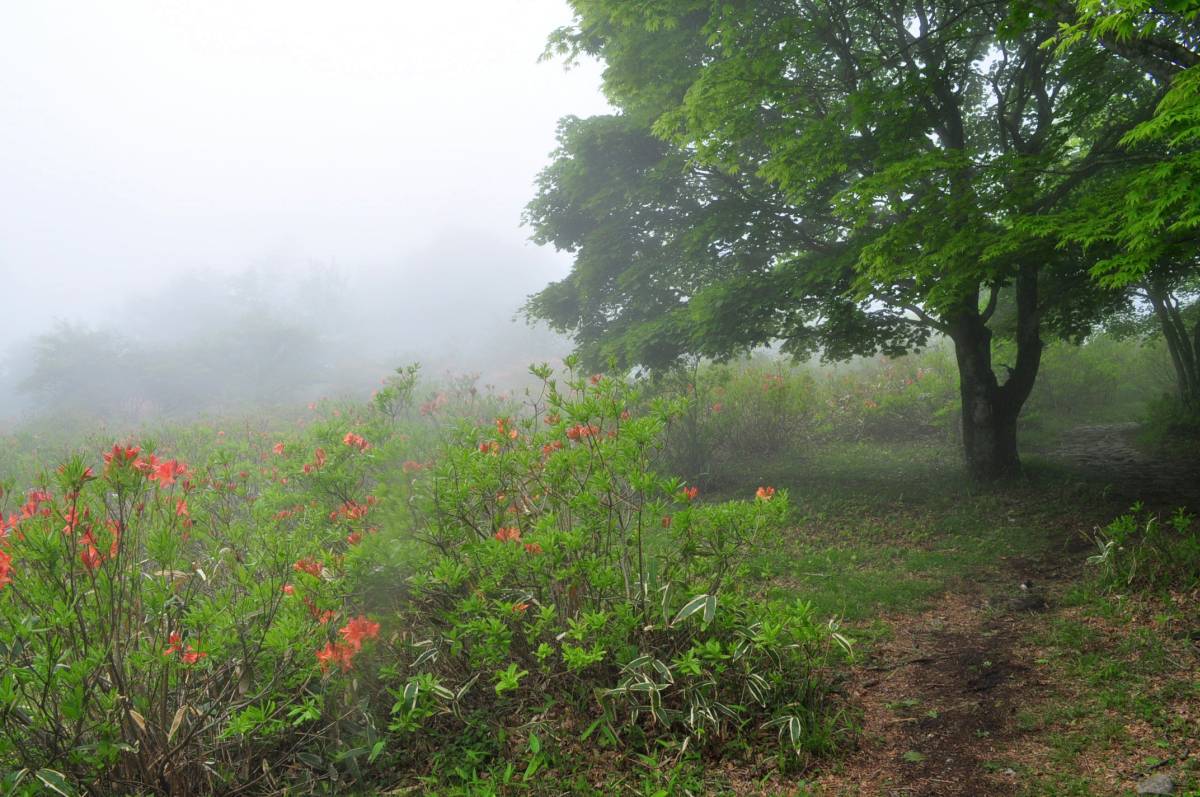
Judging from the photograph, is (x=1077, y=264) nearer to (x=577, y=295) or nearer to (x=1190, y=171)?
(x=1190, y=171)

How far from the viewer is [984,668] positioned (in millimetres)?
3568

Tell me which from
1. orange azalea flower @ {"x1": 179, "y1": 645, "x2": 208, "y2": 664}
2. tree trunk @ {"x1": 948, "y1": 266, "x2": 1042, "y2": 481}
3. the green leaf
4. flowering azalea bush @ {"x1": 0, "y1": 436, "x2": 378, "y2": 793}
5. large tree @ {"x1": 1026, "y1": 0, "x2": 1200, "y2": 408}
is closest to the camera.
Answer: the green leaf

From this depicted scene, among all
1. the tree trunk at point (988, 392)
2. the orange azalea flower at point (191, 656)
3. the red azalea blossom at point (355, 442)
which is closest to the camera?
the orange azalea flower at point (191, 656)

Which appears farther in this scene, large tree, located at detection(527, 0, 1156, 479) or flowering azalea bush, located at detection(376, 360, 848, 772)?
large tree, located at detection(527, 0, 1156, 479)

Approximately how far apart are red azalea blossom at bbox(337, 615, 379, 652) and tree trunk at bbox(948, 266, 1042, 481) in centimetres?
685

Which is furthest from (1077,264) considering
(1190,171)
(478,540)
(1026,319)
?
(478,540)

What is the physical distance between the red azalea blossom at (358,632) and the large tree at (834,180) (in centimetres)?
451

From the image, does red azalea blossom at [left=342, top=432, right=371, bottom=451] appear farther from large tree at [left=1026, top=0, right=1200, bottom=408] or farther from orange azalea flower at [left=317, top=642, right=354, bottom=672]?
large tree at [left=1026, top=0, right=1200, bottom=408]

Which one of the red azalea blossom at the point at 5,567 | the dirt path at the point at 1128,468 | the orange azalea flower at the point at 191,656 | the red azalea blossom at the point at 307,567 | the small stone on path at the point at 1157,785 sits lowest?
the small stone on path at the point at 1157,785

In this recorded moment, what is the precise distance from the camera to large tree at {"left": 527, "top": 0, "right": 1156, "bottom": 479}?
5320mm

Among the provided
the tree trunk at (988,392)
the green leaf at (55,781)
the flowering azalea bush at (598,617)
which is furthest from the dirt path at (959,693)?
the green leaf at (55,781)

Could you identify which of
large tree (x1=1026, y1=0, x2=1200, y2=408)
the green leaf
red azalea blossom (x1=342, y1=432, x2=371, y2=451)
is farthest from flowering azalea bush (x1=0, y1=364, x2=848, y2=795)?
large tree (x1=1026, y1=0, x2=1200, y2=408)

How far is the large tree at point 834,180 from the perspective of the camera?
17.5ft

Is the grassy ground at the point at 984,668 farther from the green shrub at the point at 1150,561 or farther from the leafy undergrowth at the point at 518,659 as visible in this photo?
the green shrub at the point at 1150,561
